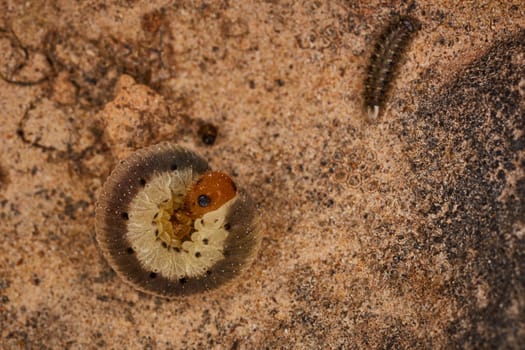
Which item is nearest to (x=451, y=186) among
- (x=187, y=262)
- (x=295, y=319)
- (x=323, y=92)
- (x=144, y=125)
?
(x=323, y=92)

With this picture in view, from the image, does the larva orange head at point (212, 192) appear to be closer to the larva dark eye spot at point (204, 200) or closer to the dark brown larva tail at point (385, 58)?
the larva dark eye spot at point (204, 200)

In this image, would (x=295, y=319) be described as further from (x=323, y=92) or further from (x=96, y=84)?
(x=96, y=84)

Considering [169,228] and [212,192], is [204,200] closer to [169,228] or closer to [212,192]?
[212,192]

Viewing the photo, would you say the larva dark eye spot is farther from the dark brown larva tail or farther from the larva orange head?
the dark brown larva tail

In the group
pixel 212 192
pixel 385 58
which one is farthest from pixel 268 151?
pixel 385 58

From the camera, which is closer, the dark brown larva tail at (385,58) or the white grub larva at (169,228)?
the white grub larva at (169,228)

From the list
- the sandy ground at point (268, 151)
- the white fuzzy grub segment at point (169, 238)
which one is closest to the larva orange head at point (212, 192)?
the white fuzzy grub segment at point (169, 238)
